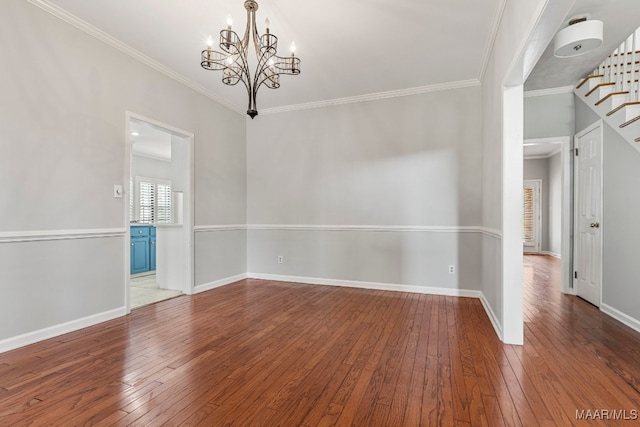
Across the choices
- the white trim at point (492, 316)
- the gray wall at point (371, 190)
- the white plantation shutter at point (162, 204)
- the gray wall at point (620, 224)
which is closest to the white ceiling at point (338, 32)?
the gray wall at point (371, 190)

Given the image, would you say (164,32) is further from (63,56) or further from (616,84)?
(616,84)

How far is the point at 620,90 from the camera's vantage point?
128 inches

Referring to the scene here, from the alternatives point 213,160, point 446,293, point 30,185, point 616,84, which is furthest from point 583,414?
point 213,160

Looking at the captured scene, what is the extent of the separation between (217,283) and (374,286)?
2.38 m

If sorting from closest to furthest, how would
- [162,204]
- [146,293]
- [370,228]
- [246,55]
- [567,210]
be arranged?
[246,55]
[567,210]
[146,293]
[370,228]
[162,204]

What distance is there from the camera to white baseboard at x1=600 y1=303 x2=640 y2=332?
112 inches

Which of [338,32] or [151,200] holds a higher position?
[338,32]

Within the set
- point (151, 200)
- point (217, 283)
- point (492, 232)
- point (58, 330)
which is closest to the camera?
point (58, 330)

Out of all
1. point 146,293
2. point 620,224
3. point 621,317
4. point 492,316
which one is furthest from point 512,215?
point 146,293

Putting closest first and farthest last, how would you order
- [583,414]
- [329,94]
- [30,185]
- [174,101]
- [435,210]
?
[583,414], [30,185], [174,101], [435,210], [329,94]

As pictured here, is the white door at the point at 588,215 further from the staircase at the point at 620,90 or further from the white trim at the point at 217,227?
the white trim at the point at 217,227

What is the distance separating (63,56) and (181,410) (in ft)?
10.5

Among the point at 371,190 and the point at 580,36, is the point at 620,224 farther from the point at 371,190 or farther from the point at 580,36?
the point at 371,190

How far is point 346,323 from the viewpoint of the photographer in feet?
10.1
